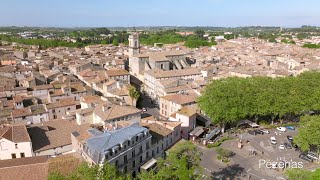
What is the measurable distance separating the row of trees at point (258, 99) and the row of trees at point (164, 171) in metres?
18.9

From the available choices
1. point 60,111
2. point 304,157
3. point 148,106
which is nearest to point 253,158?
point 304,157

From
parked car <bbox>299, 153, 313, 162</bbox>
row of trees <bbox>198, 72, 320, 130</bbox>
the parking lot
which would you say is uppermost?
row of trees <bbox>198, 72, 320, 130</bbox>

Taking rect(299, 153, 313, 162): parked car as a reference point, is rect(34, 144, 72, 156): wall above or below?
above

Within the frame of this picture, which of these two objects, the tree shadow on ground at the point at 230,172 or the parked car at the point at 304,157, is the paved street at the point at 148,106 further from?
the parked car at the point at 304,157

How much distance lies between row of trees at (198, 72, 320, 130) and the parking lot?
451 cm

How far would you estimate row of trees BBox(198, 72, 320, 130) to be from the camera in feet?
165

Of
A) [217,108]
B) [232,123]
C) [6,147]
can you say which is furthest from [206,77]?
[6,147]

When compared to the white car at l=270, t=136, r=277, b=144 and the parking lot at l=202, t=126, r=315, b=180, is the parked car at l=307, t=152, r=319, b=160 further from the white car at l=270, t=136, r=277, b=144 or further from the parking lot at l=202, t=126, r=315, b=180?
the white car at l=270, t=136, r=277, b=144

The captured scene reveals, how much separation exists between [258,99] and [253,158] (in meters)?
13.8

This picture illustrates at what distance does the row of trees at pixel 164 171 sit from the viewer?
80.4ft

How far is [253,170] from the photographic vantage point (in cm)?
3888

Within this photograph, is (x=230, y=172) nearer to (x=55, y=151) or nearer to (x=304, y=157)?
(x=304, y=157)

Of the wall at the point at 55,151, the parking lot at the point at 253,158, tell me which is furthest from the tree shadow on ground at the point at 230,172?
the wall at the point at 55,151

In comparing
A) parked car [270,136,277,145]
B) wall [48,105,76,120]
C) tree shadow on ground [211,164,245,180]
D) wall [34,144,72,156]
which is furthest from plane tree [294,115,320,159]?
wall [48,105,76,120]
